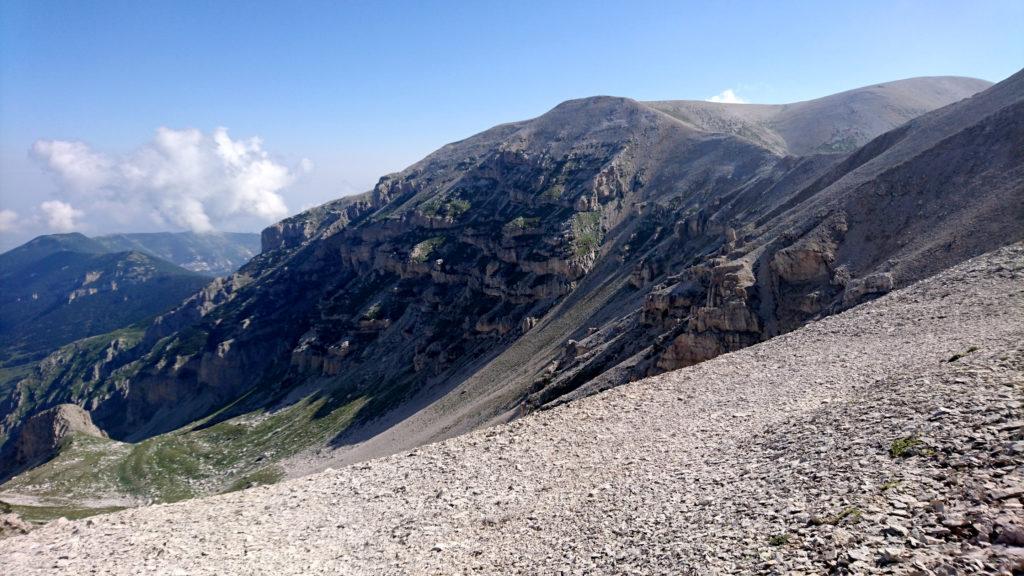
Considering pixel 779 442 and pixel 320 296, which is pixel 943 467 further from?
pixel 320 296

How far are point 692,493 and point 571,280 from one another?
4097 inches

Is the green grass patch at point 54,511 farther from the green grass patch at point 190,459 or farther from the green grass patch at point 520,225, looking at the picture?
the green grass patch at point 520,225

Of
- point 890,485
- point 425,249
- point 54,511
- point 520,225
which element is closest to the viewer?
point 890,485

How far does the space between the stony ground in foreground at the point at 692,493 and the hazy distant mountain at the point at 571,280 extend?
23068 millimetres

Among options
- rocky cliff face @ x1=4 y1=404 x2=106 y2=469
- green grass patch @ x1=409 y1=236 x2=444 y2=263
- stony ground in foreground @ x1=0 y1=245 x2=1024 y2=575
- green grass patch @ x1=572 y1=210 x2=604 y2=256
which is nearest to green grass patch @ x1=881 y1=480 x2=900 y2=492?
stony ground in foreground @ x1=0 y1=245 x2=1024 y2=575

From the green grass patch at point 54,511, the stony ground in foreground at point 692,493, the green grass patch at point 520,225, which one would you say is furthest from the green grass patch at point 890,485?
the green grass patch at point 520,225

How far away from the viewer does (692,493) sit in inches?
636

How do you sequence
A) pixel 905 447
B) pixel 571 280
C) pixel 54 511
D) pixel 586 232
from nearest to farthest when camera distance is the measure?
pixel 905 447 < pixel 54 511 < pixel 571 280 < pixel 586 232

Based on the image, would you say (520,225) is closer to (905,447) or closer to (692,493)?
(692,493)

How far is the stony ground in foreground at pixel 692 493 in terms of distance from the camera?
11.0 meters

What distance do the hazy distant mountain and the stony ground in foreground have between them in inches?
908

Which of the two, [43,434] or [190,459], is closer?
[190,459]

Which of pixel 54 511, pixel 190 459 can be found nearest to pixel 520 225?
pixel 190 459

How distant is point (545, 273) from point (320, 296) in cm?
10488
